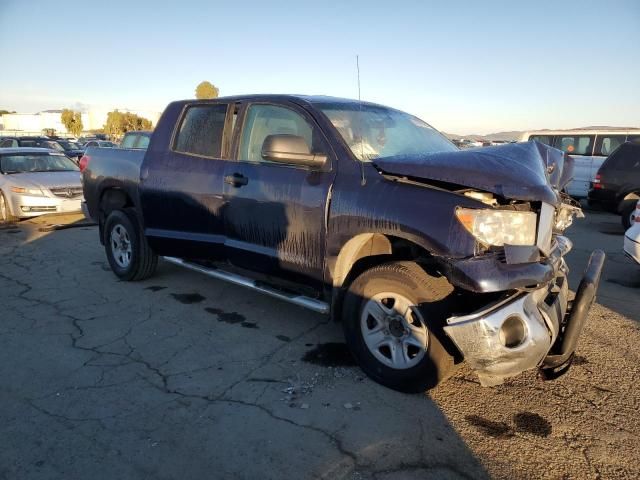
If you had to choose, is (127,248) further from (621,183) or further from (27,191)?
(621,183)

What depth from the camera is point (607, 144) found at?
12.2 meters

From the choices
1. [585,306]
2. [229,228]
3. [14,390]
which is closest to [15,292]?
[14,390]

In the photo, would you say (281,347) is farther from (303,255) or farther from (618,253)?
(618,253)

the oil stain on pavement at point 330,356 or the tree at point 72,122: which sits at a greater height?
the tree at point 72,122

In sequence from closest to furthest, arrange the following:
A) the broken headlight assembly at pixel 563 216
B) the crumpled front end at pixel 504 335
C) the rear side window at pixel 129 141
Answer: the crumpled front end at pixel 504 335 < the broken headlight assembly at pixel 563 216 < the rear side window at pixel 129 141

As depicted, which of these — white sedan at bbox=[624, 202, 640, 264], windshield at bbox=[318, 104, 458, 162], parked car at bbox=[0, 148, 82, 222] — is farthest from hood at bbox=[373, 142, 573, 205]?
parked car at bbox=[0, 148, 82, 222]

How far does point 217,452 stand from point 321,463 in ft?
1.88

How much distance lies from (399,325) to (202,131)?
2669 millimetres

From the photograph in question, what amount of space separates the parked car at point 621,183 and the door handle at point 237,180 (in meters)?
8.85

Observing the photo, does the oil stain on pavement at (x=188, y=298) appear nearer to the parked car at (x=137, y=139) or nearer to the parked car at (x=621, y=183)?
the parked car at (x=621, y=183)

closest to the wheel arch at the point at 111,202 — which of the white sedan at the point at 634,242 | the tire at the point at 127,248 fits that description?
the tire at the point at 127,248

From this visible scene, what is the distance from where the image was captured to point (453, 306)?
3053mm

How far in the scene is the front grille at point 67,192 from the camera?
30.9 feet

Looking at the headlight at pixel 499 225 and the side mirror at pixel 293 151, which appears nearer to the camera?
the headlight at pixel 499 225
